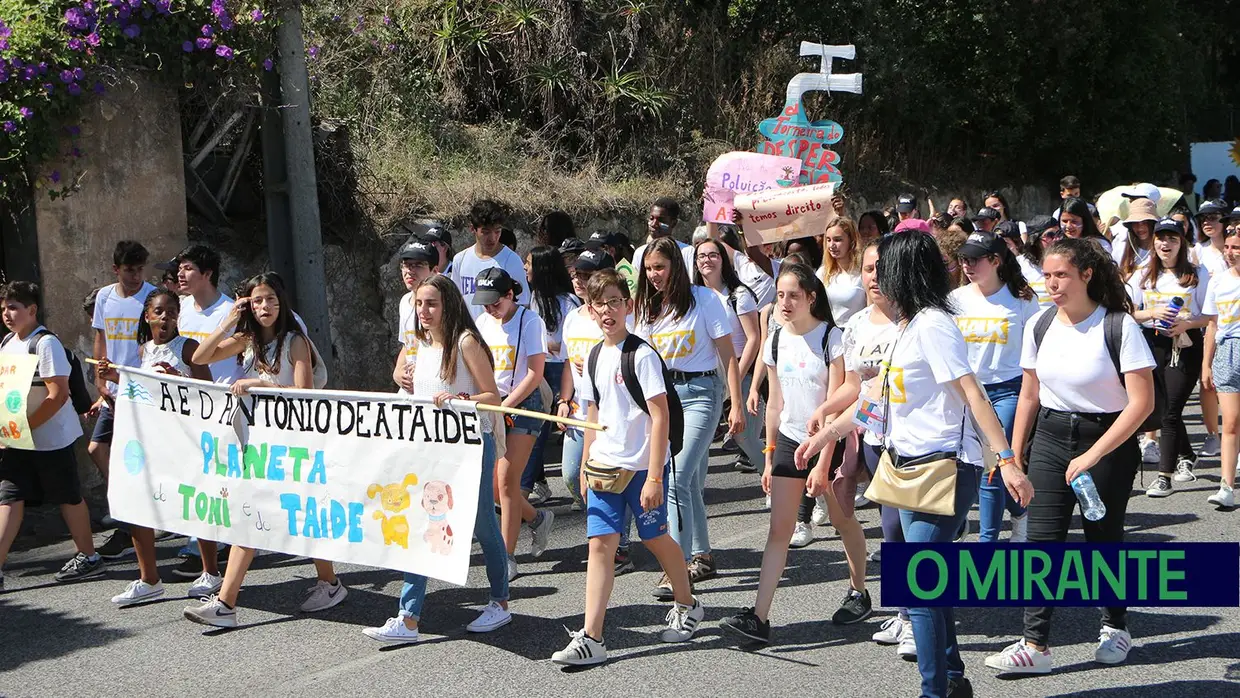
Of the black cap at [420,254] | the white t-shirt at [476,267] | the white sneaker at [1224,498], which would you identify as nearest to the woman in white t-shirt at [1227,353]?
the white sneaker at [1224,498]

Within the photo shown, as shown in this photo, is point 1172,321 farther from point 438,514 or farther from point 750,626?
point 438,514

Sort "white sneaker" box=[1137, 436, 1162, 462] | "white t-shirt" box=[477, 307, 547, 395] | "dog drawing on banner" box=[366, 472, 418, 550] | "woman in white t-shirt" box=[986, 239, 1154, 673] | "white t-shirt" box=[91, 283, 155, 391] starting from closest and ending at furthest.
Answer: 1. "woman in white t-shirt" box=[986, 239, 1154, 673]
2. "dog drawing on banner" box=[366, 472, 418, 550]
3. "white t-shirt" box=[477, 307, 547, 395]
4. "white t-shirt" box=[91, 283, 155, 391]
5. "white sneaker" box=[1137, 436, 1162, 462]

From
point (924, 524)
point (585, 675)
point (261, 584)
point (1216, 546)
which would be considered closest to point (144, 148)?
point (261, 584)

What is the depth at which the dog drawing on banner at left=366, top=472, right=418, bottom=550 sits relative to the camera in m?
6.24

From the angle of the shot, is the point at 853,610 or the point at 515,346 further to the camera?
the point at 515,346

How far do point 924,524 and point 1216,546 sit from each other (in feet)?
3.33

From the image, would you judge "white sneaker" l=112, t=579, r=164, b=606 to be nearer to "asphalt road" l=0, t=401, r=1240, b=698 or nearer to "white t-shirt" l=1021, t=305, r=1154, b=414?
"asphalt road" l=0, t=401, r=1240, b=698

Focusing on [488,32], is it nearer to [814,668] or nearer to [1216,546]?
[814,668]

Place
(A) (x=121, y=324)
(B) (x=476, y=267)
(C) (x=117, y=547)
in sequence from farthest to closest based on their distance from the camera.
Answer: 1. (B) (x=476, y=267)
2. (A) (x=121, y=324)
3. (C) (x=117, y=547)

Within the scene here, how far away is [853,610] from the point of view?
21.1ft

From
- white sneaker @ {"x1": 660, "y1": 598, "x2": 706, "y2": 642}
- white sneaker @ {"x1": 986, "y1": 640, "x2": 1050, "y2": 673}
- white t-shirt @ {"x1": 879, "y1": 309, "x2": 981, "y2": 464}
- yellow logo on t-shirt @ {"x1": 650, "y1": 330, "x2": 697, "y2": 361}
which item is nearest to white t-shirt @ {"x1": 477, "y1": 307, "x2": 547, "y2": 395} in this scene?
yellow logo on t-shirt @ {"x1": 650, "y1": 330, "x2": 697, "y2": 361}

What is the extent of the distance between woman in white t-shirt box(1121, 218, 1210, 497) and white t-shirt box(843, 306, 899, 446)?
3.92 metres

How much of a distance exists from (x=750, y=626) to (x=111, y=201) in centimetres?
683

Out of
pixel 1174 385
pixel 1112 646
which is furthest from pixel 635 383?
pixel 1174 385
